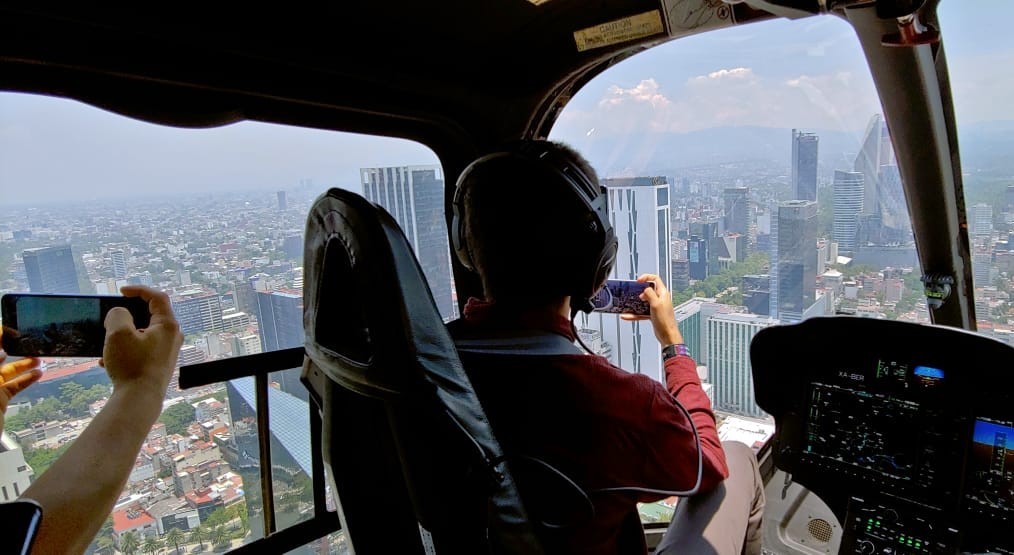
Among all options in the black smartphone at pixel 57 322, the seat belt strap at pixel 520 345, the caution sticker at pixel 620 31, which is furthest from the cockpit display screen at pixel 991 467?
the black smartphone at pixel 57 322

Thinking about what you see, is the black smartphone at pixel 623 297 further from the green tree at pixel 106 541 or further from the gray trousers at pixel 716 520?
the green tree at pixel 106 541

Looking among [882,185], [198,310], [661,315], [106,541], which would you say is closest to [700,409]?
[661,315]

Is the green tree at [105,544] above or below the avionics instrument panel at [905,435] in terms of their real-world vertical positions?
below

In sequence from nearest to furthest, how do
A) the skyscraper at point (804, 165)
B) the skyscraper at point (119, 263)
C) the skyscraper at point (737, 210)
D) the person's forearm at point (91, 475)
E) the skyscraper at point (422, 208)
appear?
the person's forearm at point (91, 475)
the skyscraper at point (119, 263)
the skyscraper at point (804, 165)
the skyscraper at point (737, 210)
the skyscraper at point (422, 208)

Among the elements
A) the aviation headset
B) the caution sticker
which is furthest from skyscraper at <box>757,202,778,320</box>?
the aviation headset

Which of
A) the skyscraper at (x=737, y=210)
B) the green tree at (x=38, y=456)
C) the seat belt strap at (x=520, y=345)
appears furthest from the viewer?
the skyscraper at (x=737, y=210)

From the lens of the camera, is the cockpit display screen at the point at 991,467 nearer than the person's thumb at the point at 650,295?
Yes
